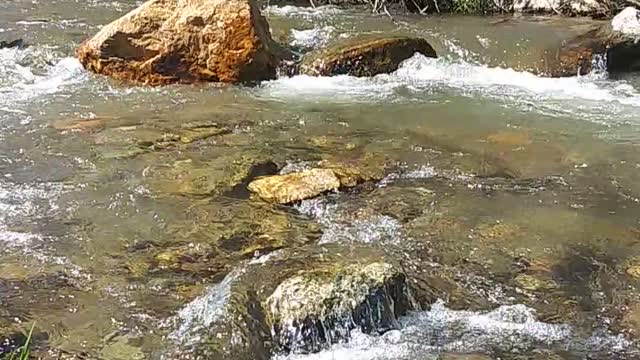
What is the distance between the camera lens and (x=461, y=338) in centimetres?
414

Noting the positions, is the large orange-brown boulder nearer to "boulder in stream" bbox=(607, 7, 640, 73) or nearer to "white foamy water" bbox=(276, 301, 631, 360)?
"boulder in stream" bbox=(607, 7, 640, 73)

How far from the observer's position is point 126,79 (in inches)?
365

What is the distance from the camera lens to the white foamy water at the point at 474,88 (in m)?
8.84

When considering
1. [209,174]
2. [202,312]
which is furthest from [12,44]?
[202,312]

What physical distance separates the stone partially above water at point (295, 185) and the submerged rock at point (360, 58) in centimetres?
361

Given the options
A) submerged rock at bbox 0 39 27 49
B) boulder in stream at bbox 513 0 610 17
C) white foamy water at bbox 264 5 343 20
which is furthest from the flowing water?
boulder in stream at bbox 513 0 610 17

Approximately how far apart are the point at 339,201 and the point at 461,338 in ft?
6.51

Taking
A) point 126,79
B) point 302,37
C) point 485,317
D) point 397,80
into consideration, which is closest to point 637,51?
point 397,80

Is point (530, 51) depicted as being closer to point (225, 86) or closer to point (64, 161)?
point (225, 86)

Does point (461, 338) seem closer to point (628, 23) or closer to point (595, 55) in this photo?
point (595, 55)

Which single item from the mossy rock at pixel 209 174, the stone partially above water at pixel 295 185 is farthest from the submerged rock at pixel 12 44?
the stone partially above water at pixel 295 185

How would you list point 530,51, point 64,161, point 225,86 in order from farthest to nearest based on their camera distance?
point 530,51
point 225,86
point 64,161

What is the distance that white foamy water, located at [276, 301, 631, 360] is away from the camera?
13.1ft

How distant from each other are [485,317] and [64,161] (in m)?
3.97
